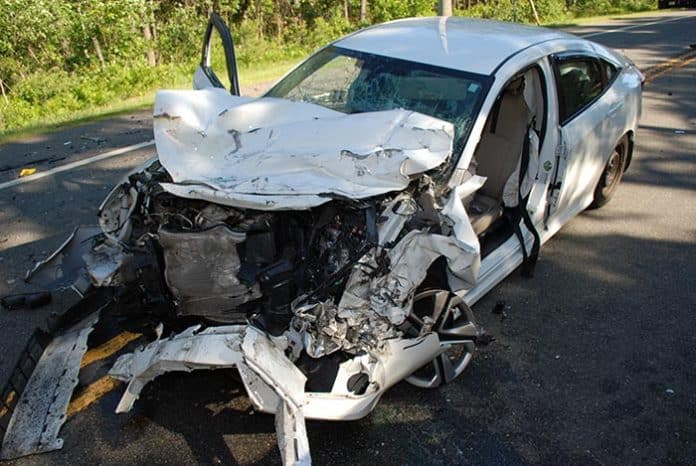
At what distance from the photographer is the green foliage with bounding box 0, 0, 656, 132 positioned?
11.1 meters

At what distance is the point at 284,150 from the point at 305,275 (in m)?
0.79

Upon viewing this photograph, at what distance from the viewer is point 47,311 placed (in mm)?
3770

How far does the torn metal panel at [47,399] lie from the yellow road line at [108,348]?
169 mm

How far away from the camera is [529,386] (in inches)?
128

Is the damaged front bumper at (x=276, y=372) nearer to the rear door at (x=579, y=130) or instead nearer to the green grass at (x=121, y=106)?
the rear door at (x=579, y=130)

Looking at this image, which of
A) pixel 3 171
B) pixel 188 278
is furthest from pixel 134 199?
pixel 3 171

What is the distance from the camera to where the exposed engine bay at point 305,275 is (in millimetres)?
2547

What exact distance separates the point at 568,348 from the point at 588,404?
487mm

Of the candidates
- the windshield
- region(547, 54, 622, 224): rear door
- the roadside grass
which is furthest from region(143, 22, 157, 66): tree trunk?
region(547, 54, 622, 224): rear door

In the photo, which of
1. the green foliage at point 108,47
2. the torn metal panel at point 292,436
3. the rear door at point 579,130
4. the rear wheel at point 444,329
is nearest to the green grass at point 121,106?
the green foliage at point 108,47

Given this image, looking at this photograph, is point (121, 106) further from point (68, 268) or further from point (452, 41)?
point (452, 41)

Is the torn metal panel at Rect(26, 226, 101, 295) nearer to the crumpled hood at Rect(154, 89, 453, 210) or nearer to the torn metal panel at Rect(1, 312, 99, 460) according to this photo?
the torn metal panel at Rect(1, 312, 99, 460)

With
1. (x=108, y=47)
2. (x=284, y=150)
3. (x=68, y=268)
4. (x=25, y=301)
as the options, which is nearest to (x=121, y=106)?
(x=108, y=47)

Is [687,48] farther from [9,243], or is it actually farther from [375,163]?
[9,243]
